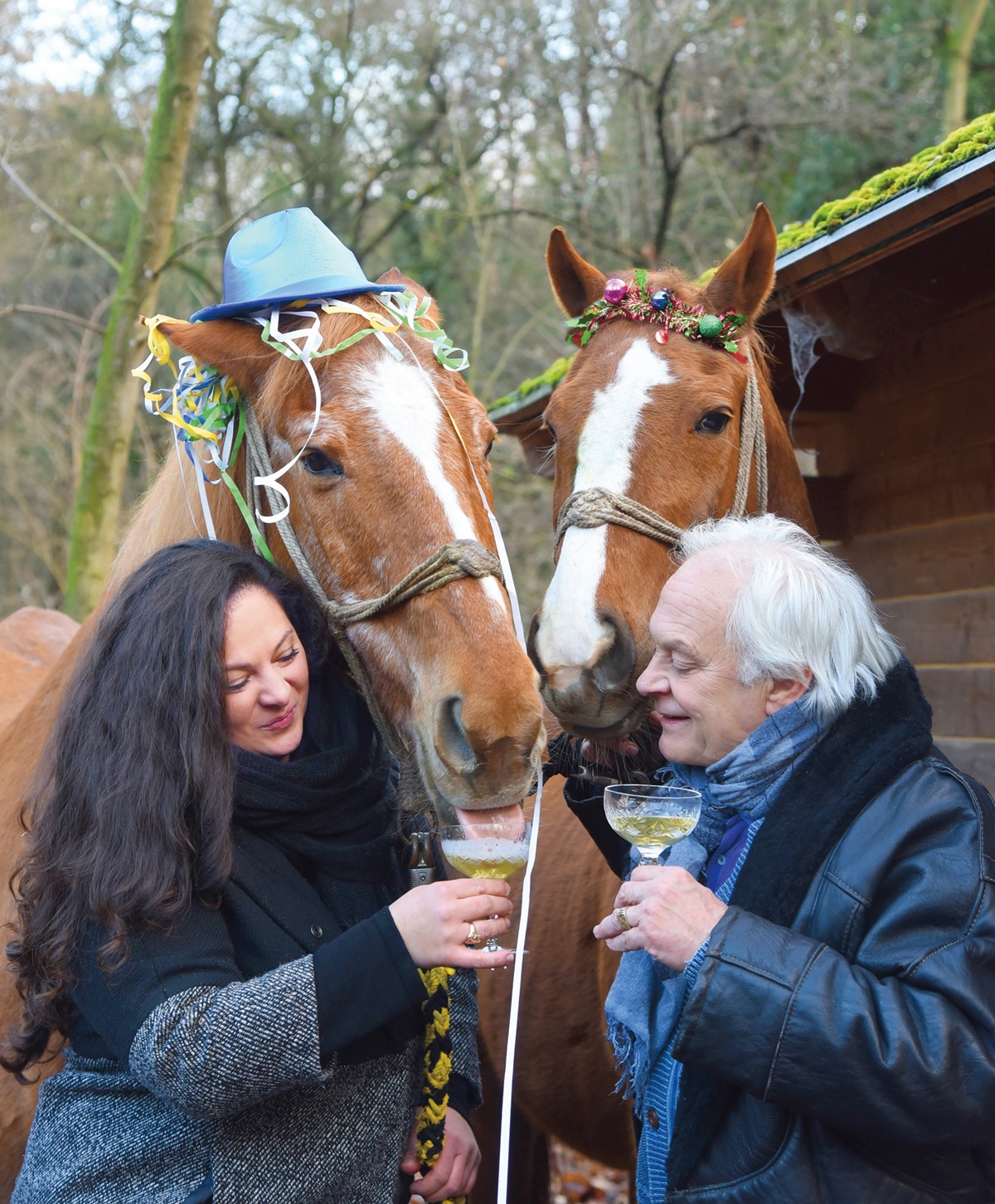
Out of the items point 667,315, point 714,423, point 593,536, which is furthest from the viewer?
point 667,315

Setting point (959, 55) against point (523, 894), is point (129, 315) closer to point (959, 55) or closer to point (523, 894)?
point (523, 894)

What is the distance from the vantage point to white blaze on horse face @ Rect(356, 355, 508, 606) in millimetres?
2090

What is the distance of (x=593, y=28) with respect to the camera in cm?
1094

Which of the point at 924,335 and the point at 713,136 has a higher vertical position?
the point at 713,136

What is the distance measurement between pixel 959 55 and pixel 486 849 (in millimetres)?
12010

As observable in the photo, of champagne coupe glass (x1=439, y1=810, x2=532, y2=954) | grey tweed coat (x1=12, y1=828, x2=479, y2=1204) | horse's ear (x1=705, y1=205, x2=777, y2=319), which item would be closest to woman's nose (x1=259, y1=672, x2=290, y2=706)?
grey tweed coat (x1=12, y1=828, x2=479, y2=1204)

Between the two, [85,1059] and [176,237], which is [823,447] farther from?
[176,237]

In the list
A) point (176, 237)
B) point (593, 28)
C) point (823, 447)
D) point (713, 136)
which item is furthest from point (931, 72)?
point (823, 447)

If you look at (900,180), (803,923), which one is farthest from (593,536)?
(900,180)

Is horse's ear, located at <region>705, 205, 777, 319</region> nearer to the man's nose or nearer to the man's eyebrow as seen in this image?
the man's nose

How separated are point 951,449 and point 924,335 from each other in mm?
460

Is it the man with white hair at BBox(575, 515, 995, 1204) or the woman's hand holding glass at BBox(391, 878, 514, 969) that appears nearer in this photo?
the man with white hair at BBox(575, 515, 995, 1204)

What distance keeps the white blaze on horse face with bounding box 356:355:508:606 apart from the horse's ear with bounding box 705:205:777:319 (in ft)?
3.88

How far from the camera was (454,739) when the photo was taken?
1.89m
